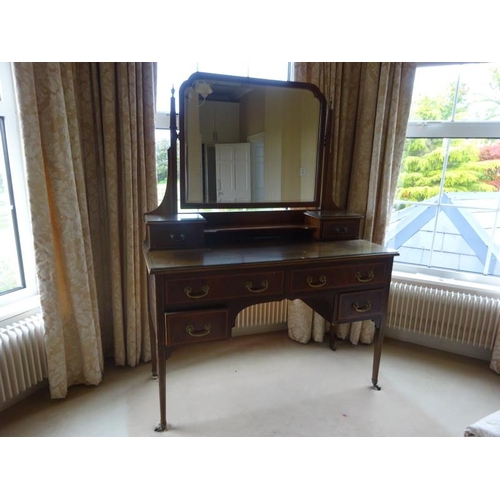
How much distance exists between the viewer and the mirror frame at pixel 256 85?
165cm

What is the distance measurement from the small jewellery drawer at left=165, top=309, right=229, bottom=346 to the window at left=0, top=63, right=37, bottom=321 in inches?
31.2

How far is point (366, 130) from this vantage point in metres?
1.99

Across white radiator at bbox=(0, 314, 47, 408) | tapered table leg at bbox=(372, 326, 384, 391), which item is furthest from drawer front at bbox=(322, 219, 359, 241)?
white radiator at bbox=(0, 314, 47, 408)

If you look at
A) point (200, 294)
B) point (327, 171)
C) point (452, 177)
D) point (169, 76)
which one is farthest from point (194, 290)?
point (452, 177)

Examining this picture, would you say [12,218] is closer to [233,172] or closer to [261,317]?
[233,172]

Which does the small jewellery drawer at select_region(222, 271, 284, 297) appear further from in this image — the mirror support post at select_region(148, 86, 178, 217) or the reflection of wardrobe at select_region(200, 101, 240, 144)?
the reflection of wardrobe at select_region(200, 101, 240, 144)

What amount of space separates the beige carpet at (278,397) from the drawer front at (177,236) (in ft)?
2.66

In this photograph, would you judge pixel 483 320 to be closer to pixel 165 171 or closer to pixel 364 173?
pixel 364 173

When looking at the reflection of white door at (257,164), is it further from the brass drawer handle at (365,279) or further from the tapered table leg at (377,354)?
the tapered table leg at (377,354)

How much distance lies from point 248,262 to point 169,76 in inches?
46.7

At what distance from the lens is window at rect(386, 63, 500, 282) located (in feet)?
6.47

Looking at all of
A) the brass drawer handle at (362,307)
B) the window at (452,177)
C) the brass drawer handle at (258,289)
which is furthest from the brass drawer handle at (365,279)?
the window at (452,177)
